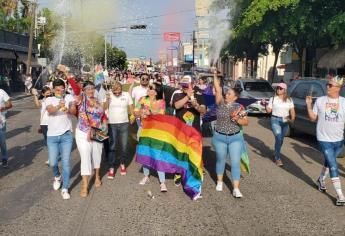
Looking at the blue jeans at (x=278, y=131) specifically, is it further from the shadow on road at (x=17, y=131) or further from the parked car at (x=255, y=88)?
the parked car at (x=255, y=88)

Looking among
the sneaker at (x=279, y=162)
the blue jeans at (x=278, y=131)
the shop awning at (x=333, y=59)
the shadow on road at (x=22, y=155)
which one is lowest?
the shadow on road at (x=22, y=155)

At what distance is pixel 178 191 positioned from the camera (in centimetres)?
708

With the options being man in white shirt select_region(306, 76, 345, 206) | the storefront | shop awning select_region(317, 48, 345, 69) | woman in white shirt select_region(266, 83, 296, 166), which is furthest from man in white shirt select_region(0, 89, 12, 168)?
the storefront

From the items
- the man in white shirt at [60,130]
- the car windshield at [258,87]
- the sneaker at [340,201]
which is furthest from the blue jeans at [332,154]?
the car windshield at [258,87]

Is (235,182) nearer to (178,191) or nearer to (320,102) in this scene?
(178,191)

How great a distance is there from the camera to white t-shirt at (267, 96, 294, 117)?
30.1 feet

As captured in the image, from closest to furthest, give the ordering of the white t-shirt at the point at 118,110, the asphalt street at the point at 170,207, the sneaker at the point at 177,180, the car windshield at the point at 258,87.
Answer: the asphalt street at the point at 170,207
the sneaker at the point at 177,180
the white t-shirt at the point at 118,110
the car windshield at the point at 258,87

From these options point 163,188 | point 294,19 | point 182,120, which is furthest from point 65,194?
point 294,19

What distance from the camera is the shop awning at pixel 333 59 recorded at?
76.6 ft

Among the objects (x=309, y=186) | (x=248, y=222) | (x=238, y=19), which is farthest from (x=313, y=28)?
(x=248, y=222)

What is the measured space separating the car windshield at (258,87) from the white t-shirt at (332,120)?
44.5 feet

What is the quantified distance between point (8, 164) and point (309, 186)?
5.78 m

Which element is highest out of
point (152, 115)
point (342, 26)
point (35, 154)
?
point (342, 26)

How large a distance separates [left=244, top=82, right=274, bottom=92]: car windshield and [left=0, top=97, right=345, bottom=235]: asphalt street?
11168 millimetres
